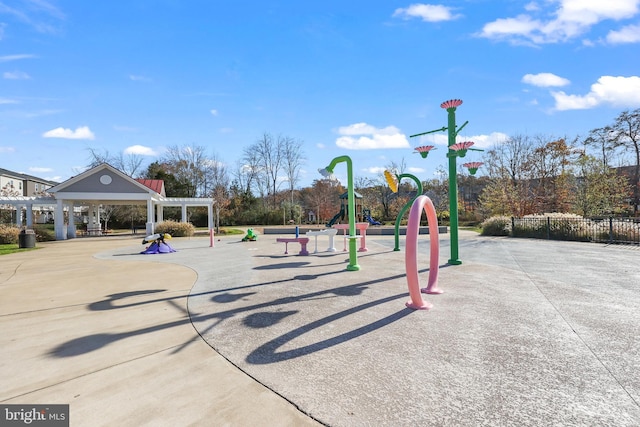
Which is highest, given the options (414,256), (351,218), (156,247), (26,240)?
(351,218)

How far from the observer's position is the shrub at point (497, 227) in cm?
2027

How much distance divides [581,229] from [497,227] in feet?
16.0

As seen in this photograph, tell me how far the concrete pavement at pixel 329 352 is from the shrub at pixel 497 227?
1386cm

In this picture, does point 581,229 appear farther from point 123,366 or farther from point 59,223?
point 59,223

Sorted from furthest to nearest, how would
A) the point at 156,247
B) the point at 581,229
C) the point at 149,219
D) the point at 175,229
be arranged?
the point at 149,219, the point at 175,229, the point at 581,229, the point at 156,247

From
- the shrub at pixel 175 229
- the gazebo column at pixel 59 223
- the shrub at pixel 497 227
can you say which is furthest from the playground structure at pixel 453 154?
the gazebo column at pixel 59 223

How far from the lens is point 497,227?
20750 millimetres

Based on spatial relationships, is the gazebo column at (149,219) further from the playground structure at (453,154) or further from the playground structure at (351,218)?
the playground structure at (453,154)

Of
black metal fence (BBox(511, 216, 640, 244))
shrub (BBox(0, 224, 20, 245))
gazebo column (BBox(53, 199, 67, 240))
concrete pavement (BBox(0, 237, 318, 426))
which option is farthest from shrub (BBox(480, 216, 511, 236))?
shrub (BBox(0, 224, 20, 245))

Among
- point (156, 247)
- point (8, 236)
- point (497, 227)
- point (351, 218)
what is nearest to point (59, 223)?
point (8, 236)

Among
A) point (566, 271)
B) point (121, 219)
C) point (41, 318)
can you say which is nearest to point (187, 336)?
point (41, 318)

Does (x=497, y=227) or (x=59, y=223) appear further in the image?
(x=59, y=223)

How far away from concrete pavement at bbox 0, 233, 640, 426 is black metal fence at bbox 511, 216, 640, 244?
10.0 metres

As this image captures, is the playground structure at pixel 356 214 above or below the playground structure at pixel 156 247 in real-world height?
above
